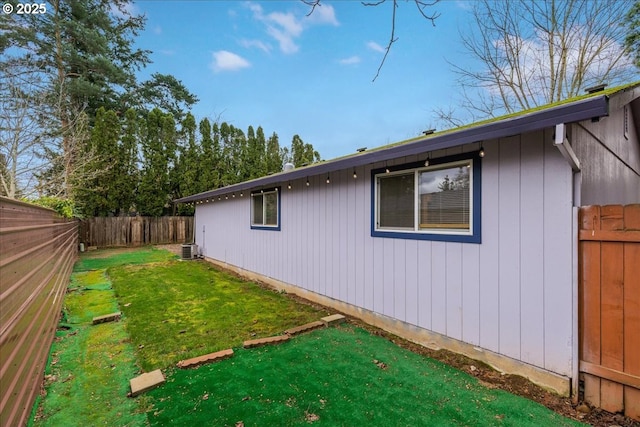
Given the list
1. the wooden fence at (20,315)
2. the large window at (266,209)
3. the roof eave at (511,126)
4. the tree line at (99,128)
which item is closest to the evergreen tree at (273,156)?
the tree line at (99,128)

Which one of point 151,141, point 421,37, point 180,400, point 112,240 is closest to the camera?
point 180,400

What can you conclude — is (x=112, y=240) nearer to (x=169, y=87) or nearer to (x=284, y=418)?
(x=169, y=87)

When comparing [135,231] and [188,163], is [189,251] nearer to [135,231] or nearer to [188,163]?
[135,231]

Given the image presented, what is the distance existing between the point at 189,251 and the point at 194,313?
6.65 metres

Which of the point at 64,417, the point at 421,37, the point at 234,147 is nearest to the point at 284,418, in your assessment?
the point at 64,417

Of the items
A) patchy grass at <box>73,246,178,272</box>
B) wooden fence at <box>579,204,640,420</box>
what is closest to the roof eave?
wooden fence at <box>579,204,640,420</box>

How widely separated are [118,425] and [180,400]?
0.44 m

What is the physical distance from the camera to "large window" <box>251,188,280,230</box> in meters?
6.79

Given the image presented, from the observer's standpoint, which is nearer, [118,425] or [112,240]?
[118,425]

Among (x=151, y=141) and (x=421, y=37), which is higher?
(x=151, y=141)

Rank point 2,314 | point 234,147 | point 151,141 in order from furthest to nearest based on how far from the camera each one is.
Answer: point 234,147
point 151,141
point 2,314

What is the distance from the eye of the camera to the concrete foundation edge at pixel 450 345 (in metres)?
2.60

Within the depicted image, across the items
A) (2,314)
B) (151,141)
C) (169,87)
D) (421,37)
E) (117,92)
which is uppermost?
(169,87)

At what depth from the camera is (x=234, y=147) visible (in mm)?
18219
